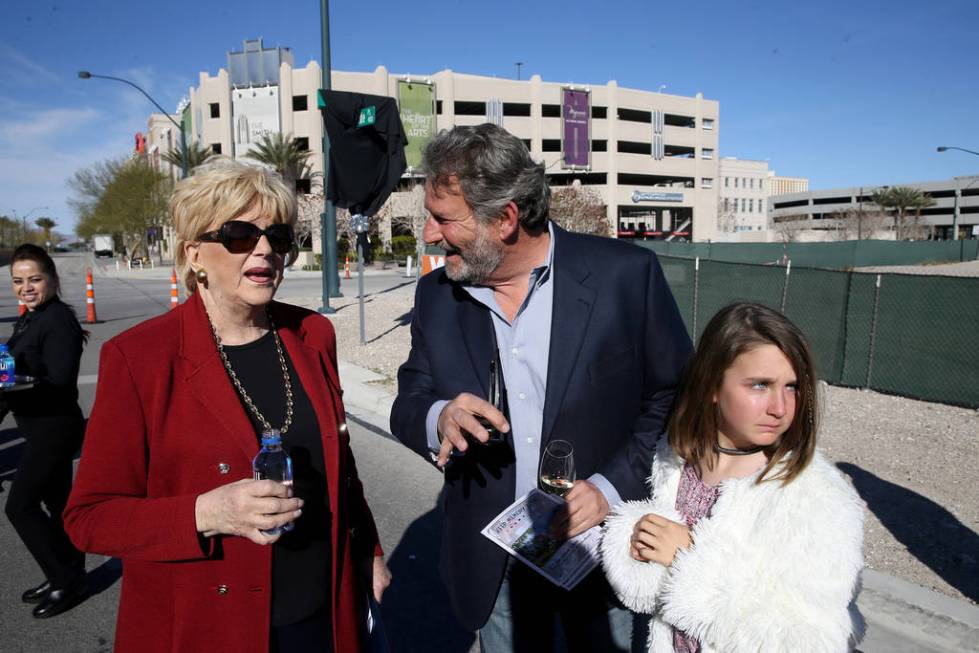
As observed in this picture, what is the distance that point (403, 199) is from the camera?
188 feet

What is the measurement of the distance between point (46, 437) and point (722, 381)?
3.68 m

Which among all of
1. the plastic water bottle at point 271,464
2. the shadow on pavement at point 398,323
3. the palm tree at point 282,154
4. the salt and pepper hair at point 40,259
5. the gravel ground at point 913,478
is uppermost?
the palm tree at point 282,154

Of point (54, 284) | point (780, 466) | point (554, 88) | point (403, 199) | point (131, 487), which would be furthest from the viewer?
point (554, 88)

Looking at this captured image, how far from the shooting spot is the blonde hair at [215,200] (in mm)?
1900

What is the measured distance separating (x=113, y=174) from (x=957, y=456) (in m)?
68.7

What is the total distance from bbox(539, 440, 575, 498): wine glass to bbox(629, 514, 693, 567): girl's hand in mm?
246

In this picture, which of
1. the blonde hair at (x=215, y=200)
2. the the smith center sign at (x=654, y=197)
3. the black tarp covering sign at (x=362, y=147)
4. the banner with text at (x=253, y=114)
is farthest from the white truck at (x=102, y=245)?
the blonde hair at (x=215, y=200)

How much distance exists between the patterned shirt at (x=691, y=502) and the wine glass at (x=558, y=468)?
0.38m

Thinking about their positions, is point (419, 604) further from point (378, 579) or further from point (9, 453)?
point (9, 453)

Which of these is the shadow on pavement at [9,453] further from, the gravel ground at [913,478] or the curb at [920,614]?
the curb at [920,614]

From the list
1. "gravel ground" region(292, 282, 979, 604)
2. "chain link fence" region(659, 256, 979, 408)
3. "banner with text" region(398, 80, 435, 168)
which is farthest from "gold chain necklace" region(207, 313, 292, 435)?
"banner with text" region(398, 80, 435, 168)

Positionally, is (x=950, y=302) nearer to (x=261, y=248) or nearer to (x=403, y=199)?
(x=261, y=248)

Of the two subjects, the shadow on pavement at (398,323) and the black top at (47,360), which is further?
the shadow on pavement at (398,323)

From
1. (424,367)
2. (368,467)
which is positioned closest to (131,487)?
(424,367)
